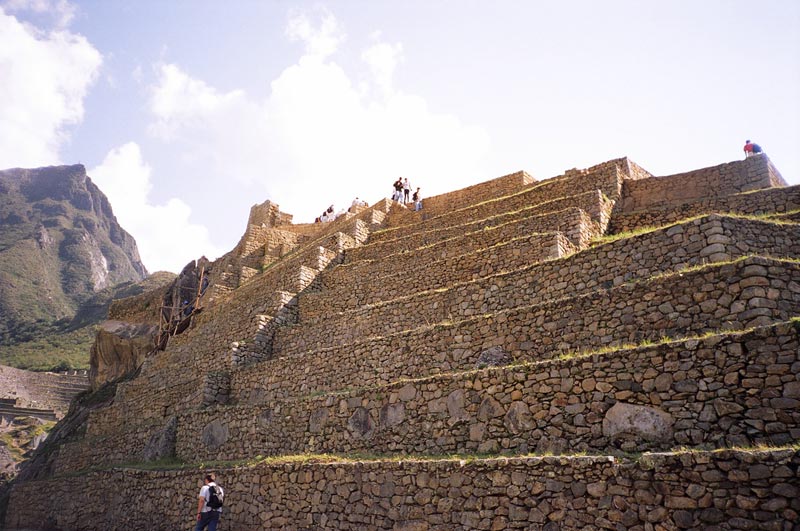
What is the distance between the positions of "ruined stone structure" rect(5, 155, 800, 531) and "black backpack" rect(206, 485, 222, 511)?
30.4 inches

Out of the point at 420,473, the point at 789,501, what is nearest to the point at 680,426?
the point at 789,501

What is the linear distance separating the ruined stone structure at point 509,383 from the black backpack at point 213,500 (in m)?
0.77

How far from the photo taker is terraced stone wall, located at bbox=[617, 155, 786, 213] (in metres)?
14.6

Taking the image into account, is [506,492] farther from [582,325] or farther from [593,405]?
[582,325]

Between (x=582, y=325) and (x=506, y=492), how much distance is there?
3168mm

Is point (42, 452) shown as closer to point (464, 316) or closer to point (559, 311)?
point (464, 316)

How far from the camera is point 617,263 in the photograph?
11.3 metres

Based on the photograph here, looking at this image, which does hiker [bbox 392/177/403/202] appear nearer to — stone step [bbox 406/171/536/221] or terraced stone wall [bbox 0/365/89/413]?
stone step [bbox 406/171/536/221]

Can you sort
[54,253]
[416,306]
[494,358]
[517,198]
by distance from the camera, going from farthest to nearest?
[54,253], [517,198], [416,306], [494,358]

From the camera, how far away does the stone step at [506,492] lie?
6039 millimetres

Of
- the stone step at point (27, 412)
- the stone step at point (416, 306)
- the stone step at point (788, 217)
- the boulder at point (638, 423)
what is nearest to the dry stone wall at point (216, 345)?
the stone step at point (416, 306)

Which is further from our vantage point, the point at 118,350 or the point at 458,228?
the point at 118,350

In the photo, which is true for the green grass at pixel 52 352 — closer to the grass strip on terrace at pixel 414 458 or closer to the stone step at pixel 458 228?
the stone step at pixel 458 228

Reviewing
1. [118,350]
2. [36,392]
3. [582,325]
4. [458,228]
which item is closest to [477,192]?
[458,228]
